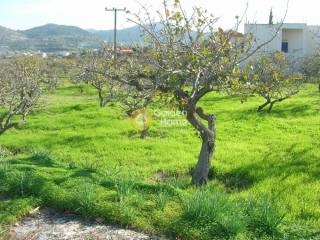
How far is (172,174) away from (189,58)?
3297mm

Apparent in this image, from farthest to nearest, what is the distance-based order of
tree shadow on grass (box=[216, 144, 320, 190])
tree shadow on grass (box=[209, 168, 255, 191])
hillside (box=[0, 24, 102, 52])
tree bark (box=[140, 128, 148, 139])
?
hillside (box=[0, 24, 102, 52]), tree bark (box=[140, 128, 148, 139]), tree shadow on grass (box=[216, 144, 320, 190]), tree shadow on grass (box=[209, 168, 255, 191])

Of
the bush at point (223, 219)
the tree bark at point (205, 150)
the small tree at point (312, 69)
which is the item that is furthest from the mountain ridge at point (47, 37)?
the bush at point (223, 219)

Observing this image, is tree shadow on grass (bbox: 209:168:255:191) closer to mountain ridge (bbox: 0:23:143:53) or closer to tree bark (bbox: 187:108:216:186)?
tree bark (bbox: 187:108:216:186)

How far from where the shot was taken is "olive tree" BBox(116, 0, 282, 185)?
24.8ft

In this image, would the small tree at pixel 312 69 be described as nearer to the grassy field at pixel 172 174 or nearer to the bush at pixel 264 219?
the grassy field at pixel 172 174

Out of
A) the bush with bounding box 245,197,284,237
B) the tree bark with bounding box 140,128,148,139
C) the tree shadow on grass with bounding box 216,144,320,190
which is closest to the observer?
the bush with bounding box 245,197,284,237

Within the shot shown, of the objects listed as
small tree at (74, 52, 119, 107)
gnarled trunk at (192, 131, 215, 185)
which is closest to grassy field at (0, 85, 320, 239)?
gnarled trunk at (192, 131, 215, 185)

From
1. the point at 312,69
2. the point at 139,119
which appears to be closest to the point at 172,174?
the point at 139,119

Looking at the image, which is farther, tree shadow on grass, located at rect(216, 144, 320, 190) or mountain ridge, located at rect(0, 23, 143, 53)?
mountain ridge, located at rect(0, 23, 143, 53)

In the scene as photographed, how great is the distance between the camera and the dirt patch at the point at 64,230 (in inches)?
217

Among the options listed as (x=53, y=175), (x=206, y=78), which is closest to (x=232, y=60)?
(x=206, y=78)

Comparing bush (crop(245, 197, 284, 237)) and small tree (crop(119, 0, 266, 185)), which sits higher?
small tree (crop(119, 0, 266, 185))

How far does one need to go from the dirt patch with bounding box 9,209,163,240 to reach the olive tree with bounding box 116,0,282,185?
2445 mm

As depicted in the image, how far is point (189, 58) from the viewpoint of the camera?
767cm
